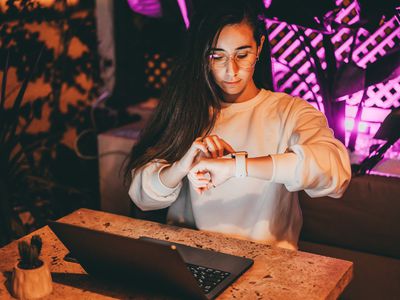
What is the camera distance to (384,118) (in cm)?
295

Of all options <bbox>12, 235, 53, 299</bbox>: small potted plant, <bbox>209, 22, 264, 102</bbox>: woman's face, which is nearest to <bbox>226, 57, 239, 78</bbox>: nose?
<bbox>209, 22, 264, 102</bbox>: woman's face

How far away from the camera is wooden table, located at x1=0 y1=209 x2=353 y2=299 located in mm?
1713

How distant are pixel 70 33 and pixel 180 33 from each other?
0.67 metres

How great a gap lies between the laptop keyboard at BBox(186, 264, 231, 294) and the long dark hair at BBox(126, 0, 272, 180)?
0.62 m

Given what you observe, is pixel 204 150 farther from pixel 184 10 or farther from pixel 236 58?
pixel 184 10

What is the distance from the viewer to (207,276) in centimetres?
178

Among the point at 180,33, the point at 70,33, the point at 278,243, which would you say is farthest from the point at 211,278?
→ the point at 70,33

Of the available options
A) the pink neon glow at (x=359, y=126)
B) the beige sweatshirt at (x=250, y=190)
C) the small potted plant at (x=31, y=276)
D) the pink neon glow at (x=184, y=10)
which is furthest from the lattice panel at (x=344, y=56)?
the small potted plant at (x=31, y=276)

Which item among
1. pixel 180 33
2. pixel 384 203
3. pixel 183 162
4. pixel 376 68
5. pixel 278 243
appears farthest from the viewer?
pixel 180 33

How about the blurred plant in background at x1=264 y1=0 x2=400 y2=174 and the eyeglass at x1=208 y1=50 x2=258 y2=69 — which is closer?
the eyeglass at x1=208 y1=50 x2=258 y2=69

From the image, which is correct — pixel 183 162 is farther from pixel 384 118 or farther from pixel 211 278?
pixel 384 118

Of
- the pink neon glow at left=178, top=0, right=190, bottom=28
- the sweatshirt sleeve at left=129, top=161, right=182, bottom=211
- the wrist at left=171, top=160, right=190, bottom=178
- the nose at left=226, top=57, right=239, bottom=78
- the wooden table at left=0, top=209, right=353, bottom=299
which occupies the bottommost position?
the wooden table at left=0, top=209, right=353, bottom=299

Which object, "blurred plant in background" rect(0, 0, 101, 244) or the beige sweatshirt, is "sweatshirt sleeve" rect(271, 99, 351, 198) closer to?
the beige sweatshirt

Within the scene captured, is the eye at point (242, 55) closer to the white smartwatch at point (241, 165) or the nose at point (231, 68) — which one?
the nose at point (231, 68)
